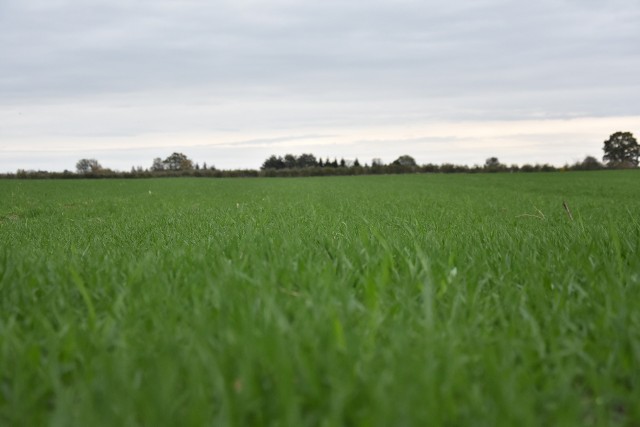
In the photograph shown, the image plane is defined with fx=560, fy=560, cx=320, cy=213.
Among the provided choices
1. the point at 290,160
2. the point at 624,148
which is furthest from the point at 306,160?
the point at 624,148

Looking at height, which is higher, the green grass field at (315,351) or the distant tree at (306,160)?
the distant tree at (306,160)

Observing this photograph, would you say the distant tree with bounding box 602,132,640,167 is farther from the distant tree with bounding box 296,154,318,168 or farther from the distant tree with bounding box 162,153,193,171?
the distant tree with bounding box 162,153,193,171

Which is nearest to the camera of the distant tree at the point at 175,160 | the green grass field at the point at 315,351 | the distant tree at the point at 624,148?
the green grass field at the point at 315,351

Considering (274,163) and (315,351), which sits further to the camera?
(274,163)

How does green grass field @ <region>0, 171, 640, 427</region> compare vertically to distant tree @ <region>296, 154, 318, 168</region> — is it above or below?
below

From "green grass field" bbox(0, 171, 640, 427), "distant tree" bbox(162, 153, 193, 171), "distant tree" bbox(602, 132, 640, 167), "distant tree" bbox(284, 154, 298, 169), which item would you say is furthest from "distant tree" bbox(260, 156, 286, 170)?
"green grass field" bbox(0, 171, 640, 427)

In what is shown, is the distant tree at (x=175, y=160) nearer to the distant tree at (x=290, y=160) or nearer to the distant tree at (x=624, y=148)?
the distant tree at (x=290, y=160)

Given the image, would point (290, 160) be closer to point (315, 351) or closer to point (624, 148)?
point (624, 148)

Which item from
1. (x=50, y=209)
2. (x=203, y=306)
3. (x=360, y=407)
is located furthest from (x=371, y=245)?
(x=50, y=209)

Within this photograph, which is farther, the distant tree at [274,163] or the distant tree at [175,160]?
the distant tree at [175,160]

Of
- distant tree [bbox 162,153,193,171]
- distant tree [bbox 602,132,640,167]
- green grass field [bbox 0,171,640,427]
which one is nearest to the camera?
green grass field [bbox 0,171,640,427]

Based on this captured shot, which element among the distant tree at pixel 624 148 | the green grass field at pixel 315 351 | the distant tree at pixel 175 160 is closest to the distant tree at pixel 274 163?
the distant tree at pixel 175 160

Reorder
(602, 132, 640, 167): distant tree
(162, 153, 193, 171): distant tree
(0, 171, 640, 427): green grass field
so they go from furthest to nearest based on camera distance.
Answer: (162, 153, 193, 171): distant tree < (602, 132, 640, 167): distant tree < (0, 171, 640, 427): green grass field

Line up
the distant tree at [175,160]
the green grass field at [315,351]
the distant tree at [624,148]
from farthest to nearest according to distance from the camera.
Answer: the distant tree at [175,160]
the distant tree at [624,148]
the green grass field at [315,351]
